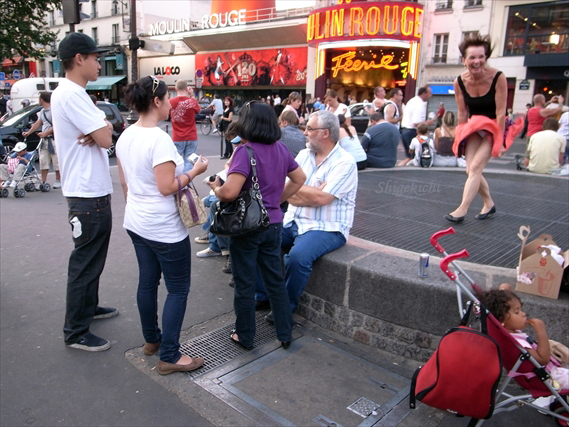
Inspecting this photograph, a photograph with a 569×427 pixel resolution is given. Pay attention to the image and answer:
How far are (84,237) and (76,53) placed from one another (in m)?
1.21

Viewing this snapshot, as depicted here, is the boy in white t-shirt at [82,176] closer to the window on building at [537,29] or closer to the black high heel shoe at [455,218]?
the black high heel shoe at [455,218]

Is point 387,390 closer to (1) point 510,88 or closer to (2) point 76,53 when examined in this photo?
(2) point 76,53

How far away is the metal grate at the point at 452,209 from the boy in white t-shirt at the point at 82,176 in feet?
7.80

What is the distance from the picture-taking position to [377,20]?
25438mm

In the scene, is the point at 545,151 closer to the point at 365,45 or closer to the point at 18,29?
the point at 365,45

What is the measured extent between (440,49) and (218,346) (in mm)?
30258

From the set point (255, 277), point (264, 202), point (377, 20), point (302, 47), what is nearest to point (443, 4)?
point (377, 20)

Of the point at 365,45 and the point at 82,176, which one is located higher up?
the point at 365,45

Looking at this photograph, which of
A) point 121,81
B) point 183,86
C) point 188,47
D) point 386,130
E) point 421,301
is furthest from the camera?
point 121,81

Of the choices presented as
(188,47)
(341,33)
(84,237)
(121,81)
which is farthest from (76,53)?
(121,81)

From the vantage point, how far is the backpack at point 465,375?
7.25 ft

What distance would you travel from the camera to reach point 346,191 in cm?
373

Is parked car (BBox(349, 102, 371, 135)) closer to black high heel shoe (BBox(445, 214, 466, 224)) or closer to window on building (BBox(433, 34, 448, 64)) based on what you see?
window on building (BBox(433, 34, 448, 64))

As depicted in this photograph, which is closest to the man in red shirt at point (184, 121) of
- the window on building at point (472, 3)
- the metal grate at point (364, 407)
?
the metal grate at point (364, 407)
